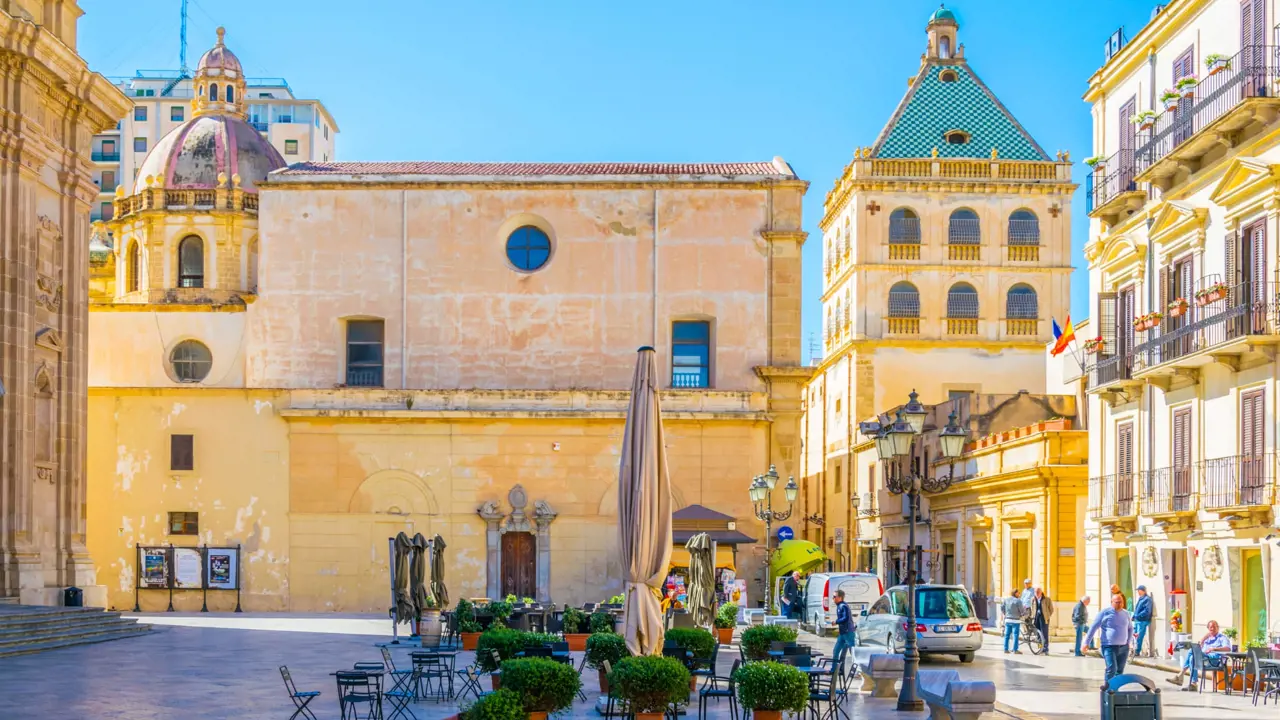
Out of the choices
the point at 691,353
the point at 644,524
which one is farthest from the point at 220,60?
the point at 644,524

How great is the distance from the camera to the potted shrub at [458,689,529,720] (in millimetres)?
13531

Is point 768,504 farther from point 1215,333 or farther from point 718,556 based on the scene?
point 1215,333

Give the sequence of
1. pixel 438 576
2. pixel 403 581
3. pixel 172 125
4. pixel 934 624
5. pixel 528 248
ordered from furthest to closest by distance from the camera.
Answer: pixel 172 125, pixel 528 248, pixel 438 576, pixel 403 581, pixel 934 624

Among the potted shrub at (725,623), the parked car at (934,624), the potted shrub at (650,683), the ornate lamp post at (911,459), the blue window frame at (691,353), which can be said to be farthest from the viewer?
the blue window frame at (691,353)

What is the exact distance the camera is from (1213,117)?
84.8ft

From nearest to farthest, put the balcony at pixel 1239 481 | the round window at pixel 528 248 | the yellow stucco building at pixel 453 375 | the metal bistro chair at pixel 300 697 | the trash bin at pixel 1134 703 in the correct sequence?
the trash bin at pixel 1134 703, the metal bistro chair at pixel 300 697, the balcony at pixel 1239 481, the yellow stucco building at pixel 453 375, the round window at pixel 528 248

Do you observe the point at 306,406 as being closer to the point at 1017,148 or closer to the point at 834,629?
the point at 834,629

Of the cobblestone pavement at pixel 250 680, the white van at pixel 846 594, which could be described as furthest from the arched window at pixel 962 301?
the cobblestone pavement at pixel 250 680

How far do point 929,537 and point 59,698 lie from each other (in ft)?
97.2

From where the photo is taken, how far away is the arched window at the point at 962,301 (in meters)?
56.7

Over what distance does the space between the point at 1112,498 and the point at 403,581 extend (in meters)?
13.1

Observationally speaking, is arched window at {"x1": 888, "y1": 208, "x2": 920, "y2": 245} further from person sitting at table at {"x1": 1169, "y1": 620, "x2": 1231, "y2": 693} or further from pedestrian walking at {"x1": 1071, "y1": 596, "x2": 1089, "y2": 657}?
person sitting at table at {"x1": 1169, "y1": 620, "x2": 1231, "y2": 693}

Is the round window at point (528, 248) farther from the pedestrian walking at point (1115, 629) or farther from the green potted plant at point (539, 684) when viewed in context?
the green potted plant at point (539, 684)

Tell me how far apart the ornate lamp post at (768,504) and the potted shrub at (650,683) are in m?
19.5
